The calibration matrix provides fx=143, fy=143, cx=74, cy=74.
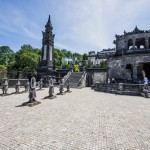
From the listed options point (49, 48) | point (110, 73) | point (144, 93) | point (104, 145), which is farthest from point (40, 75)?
point (104, 145)

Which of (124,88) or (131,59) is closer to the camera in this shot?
(124,88)

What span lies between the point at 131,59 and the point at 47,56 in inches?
726

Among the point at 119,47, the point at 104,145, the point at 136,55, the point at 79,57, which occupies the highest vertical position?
the point at 79,57

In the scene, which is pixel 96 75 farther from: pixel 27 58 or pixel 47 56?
pixel 27 58

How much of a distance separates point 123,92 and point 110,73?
11.7 meters

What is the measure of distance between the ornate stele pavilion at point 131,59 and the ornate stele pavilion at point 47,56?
541 inches

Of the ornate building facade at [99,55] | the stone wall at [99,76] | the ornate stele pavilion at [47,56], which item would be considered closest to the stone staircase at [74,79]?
the stone wall at [99,76]

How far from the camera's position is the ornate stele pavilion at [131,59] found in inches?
1014

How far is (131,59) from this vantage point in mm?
26141

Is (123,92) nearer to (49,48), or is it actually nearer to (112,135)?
(112,135)

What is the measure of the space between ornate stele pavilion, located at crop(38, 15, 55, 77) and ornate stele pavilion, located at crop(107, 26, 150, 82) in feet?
45.1

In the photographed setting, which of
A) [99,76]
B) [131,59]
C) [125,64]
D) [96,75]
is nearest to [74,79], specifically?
[96,75]

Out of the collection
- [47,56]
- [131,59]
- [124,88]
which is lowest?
[124,88]

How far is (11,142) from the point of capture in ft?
15.3
